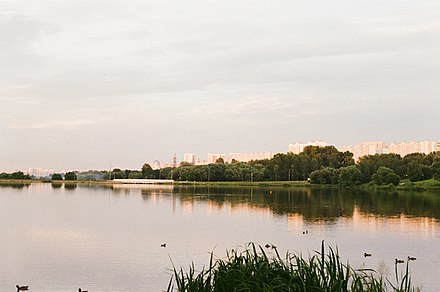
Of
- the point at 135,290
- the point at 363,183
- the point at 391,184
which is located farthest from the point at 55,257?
the point at 363,183

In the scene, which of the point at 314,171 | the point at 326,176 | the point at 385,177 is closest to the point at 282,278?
the point at 385,177

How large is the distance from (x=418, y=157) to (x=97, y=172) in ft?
303

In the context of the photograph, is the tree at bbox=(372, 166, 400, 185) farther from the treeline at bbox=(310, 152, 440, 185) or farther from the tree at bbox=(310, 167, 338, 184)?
the tree at bbox=(310, 167, 338, 184)

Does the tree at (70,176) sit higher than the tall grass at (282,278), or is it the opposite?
the tree at (70,176)

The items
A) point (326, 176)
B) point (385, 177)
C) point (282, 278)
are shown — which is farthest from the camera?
point (326, 176)

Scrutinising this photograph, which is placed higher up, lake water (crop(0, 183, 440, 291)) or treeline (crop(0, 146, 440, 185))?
treeline (crop(0, 146, 440, 185))

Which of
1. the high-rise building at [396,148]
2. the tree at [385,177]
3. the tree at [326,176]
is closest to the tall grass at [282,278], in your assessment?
the tree at [385,177]

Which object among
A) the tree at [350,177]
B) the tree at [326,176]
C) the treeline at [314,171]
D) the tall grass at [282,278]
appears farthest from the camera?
the tree at [326,176]

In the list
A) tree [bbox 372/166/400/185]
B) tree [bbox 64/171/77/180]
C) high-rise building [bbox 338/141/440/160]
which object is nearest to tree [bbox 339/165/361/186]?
tree [bbox 372/166/400/185]

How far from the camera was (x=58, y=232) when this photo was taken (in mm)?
28109

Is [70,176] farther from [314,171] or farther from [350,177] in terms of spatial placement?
[350,177]

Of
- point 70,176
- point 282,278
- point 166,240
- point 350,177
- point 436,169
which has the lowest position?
point 166,240

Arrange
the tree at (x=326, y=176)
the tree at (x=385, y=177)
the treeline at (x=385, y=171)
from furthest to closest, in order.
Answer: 1. the tree at (x=326, y=176)
2. the treeline at (x=385, y=171)
3. the tree at (x=385, y=177)

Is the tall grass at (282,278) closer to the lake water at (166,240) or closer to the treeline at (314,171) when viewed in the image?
the lake water at (166,240)
